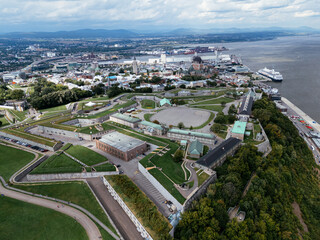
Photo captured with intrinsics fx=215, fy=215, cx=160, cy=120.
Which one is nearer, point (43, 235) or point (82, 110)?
point (43, 235)

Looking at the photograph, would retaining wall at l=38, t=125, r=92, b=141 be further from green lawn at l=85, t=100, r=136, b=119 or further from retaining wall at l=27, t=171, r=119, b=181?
retaining wall at l=27, t=171, r=119, b=181

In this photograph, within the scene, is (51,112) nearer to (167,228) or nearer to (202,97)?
(202,97)

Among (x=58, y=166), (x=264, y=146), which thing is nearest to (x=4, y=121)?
(x=58, y=166)

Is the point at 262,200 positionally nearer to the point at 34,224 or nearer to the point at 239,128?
the point at 239,128

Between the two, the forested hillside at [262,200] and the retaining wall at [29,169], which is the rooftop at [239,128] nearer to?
the forested hillside at [262,200]

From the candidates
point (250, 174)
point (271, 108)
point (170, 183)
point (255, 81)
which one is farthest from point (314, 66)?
point (170, 183)

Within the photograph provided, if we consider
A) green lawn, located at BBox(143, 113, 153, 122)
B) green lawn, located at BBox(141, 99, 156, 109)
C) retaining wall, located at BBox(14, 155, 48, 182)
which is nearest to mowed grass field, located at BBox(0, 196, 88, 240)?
retaining wall, located at BBox(14, 155, 48, 182)

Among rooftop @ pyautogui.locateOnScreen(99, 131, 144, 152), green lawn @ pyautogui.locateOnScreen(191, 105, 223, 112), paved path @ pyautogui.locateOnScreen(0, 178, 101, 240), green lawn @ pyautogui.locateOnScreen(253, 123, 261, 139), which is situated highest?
rooftop @ pyautogui.locateOnScreen(99, 131, 144, 152)
